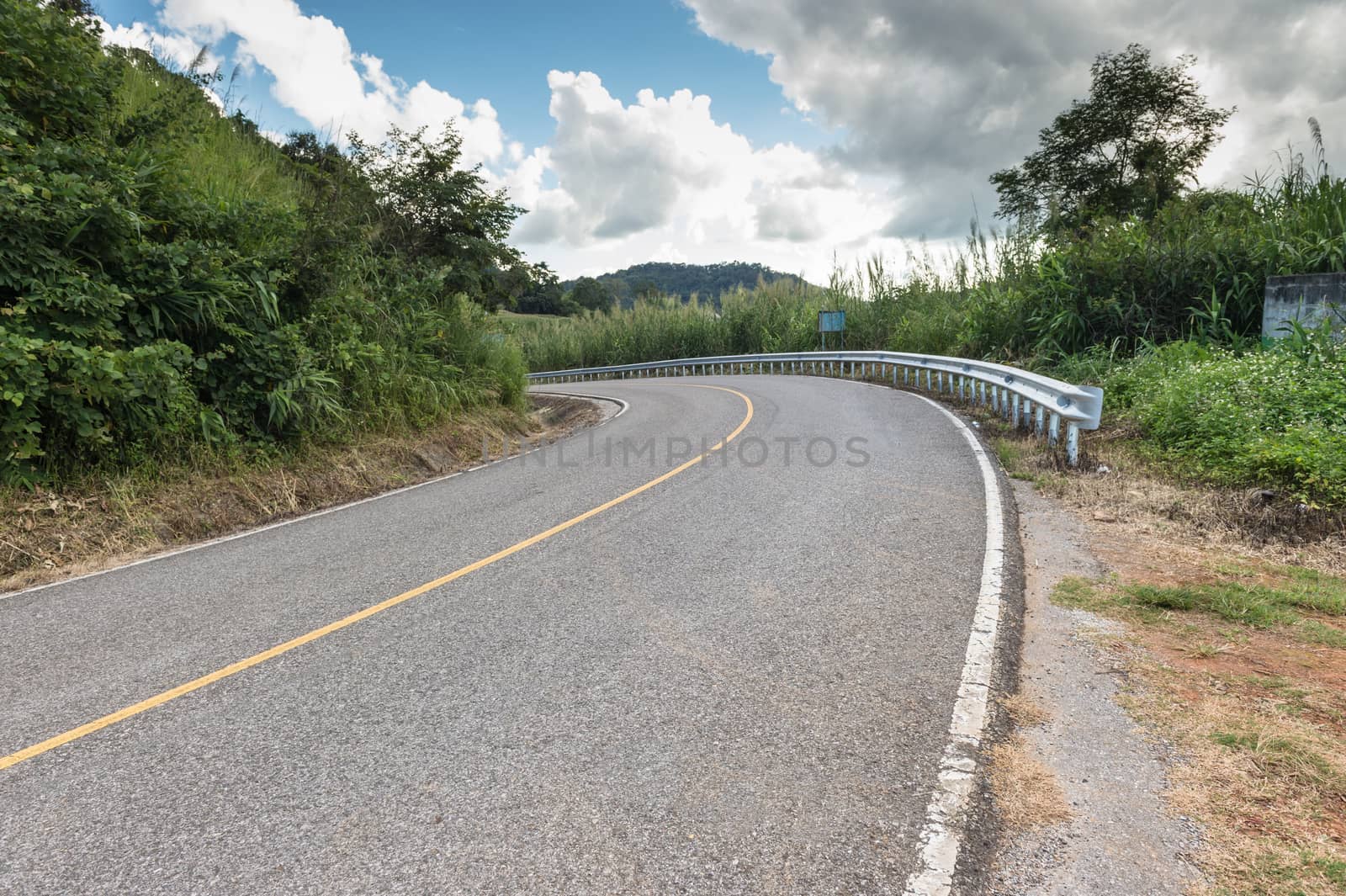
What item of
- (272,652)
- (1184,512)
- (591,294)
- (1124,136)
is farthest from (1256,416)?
(591,294)

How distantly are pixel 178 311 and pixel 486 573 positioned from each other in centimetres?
491

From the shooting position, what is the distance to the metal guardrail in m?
8.34

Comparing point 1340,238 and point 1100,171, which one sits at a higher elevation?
point 1100,171

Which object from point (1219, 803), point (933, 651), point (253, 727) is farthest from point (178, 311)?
point (1219, 803)

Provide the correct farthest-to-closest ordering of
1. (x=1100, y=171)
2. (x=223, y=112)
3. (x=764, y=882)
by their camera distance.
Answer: (x=1100, y=171) → (x=223, y=112) → (x=764, y=882)

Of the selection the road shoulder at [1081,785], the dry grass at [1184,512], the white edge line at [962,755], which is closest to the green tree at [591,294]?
the dry grass at [1184,512]

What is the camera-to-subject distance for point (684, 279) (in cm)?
8612

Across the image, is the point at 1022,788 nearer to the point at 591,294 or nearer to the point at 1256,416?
the point at 1256,416

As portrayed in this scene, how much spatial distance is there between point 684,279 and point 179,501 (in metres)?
81.6

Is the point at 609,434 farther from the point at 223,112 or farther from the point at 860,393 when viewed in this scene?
the point at 223,112

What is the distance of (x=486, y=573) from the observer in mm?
5641

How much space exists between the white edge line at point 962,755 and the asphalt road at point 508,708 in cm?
6

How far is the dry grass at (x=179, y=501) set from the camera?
627 centimetres

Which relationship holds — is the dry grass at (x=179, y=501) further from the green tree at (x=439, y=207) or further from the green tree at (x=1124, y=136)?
the green tree at (x=1124, y=136)
